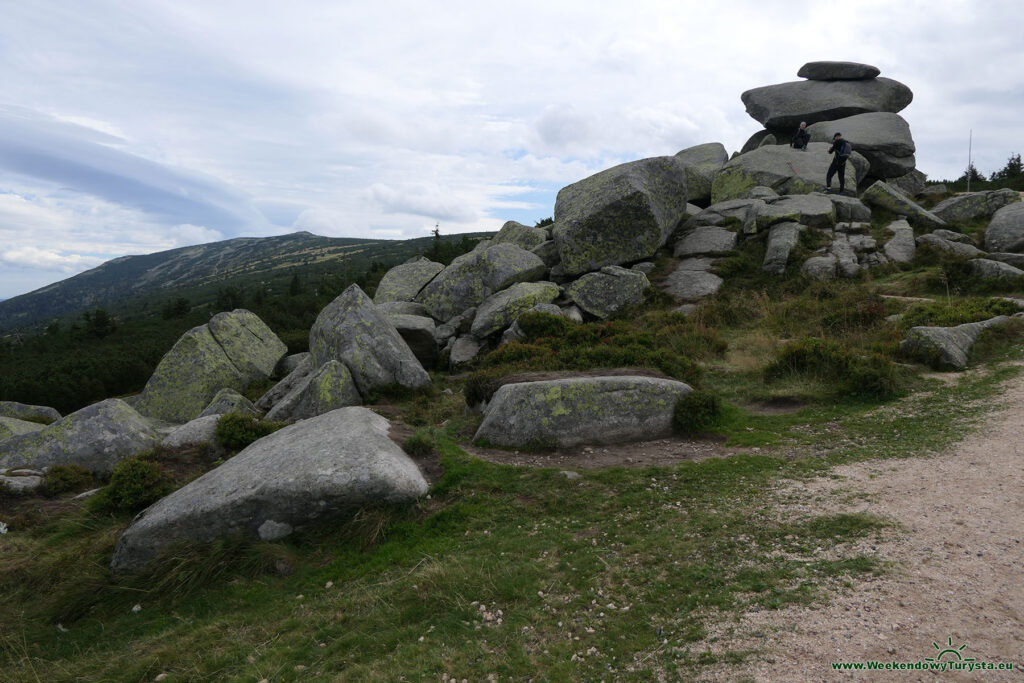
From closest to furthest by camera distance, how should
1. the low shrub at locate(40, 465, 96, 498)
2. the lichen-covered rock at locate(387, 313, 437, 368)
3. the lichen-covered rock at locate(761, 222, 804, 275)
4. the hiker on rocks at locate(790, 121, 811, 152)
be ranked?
the low shrub at locate(40, 465, 96, 498) → the lichen-covered rock at locate(387, 313, 437, 368) → the lichen-covered rock at locate(761, 222, 804, 275) → the hiker on rocks at locate(790, 121, 811, 152)

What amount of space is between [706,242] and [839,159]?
1050 centimetres

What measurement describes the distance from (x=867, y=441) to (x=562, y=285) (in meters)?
15.7

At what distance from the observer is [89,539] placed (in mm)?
9789

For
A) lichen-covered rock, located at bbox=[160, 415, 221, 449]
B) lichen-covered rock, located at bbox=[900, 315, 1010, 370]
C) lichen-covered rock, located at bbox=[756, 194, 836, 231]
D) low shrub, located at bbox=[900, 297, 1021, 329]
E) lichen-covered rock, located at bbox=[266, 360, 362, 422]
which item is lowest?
lichen-covered rock, located at bbox=[160, 415, 221, 449]

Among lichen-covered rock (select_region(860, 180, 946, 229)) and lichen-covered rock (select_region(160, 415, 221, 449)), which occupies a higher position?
lichen-covered rock (select_region(860, 180, 946, 229))

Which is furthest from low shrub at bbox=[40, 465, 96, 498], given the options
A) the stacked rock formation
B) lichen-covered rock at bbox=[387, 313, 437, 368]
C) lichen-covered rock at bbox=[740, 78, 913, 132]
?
lichen-covered rock at bbox=[740, 78, 913, 132]

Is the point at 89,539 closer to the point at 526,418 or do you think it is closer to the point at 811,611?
the point at 526,418

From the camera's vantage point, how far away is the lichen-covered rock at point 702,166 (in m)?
33.2

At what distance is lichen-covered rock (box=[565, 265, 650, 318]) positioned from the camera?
21.9 m

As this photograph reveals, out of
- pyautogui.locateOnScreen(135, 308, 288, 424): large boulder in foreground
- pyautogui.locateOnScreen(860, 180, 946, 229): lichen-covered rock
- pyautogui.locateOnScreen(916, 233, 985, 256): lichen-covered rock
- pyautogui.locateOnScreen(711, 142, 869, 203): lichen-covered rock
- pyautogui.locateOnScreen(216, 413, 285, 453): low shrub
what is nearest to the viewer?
pyautogui.locateOnScreen(216, 413, 285, 453): low shrub

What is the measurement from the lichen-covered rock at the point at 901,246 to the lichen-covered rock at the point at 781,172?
253 inches

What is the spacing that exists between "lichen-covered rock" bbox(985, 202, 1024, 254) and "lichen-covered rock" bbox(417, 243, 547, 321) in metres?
20.4

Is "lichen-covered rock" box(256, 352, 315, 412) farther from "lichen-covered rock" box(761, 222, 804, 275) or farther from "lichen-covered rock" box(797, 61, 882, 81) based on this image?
"lichen-covered rock" box(797, 61, 882, 81)

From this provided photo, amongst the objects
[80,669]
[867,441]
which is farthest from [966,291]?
[80,669]
